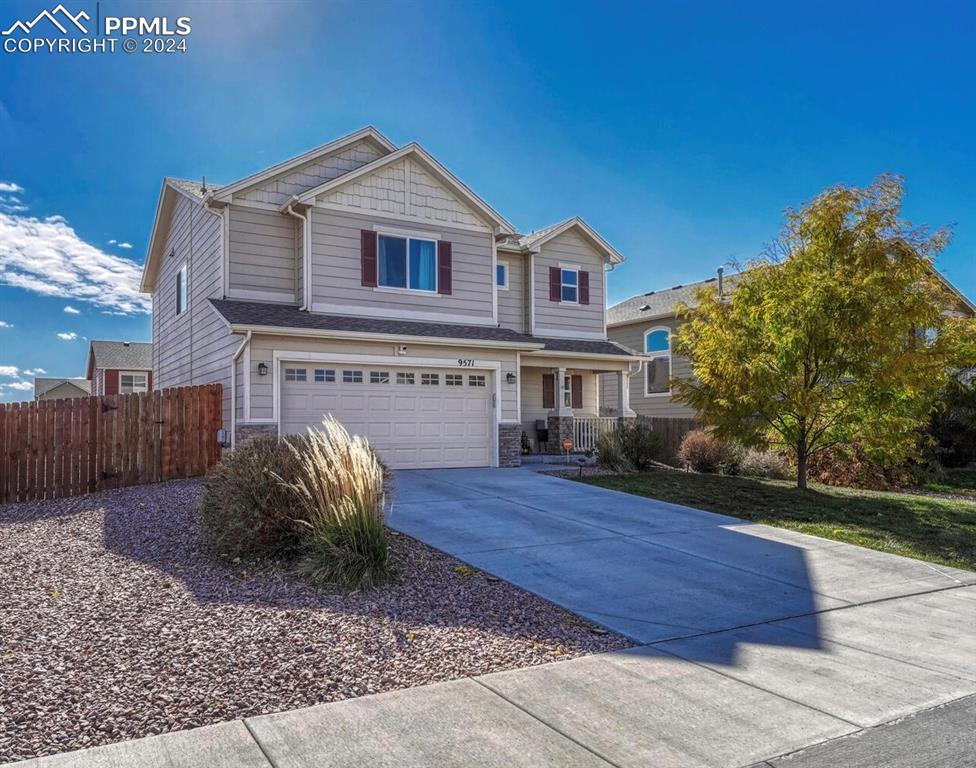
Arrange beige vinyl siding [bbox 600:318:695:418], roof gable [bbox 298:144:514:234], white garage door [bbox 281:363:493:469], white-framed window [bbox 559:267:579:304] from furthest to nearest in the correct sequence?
beige vinyl siding [bbox 600:318:695:418] < white-framed window [bbox 559:267:579:304] < roof gable [bbox 298:144:514:234] < white garage door [bbox 281:363:493:469]

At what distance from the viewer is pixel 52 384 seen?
185 feet

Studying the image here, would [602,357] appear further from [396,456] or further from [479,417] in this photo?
[396,456]

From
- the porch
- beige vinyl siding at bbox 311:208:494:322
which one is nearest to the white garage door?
beige vinyl siding at bbox 311:208:494:322

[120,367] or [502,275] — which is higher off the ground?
[502,275]

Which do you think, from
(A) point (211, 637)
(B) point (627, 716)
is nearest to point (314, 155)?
(A) point (211, 637)

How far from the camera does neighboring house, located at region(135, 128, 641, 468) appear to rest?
45.5 feet

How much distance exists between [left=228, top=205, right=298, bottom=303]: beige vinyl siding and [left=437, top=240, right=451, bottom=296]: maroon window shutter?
3232 mm

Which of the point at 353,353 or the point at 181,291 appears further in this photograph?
the point at 181,291

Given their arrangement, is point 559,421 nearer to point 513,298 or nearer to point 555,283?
point 513,298

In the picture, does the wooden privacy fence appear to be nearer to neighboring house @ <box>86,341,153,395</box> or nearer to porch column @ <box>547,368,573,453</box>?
porch column @ <box>547,368,573,453</box>

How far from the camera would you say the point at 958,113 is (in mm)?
14898

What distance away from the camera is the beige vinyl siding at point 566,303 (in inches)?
801

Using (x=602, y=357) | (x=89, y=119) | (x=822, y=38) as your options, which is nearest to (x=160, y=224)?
(x=89, y=119)

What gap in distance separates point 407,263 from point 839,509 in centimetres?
1013
